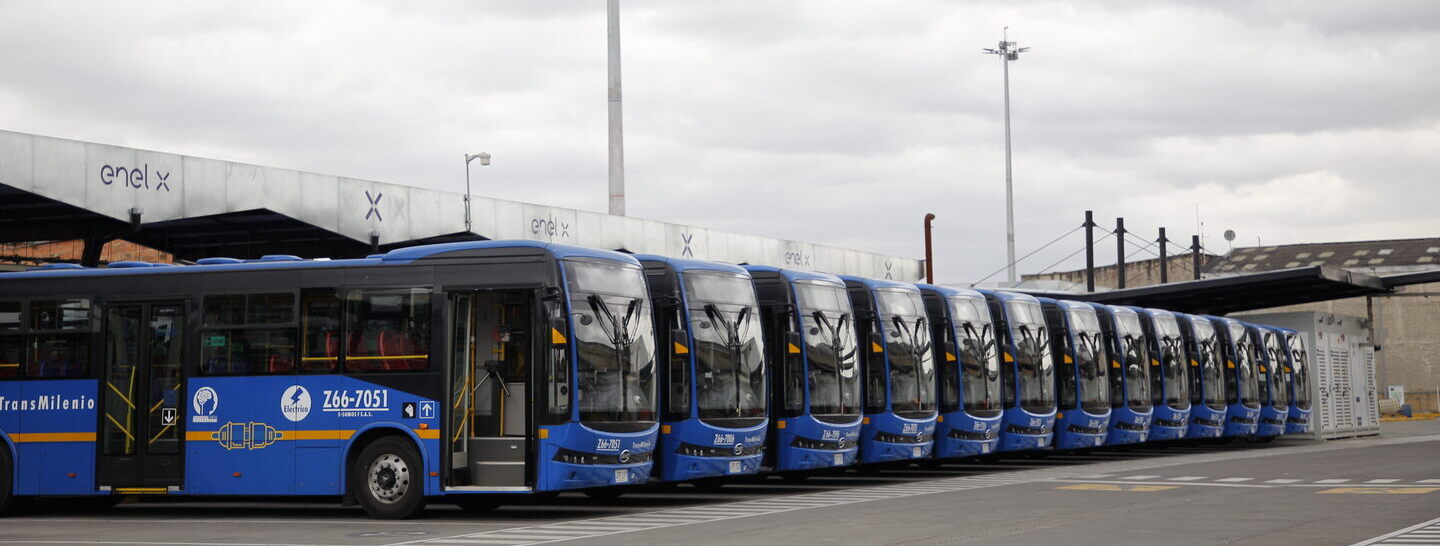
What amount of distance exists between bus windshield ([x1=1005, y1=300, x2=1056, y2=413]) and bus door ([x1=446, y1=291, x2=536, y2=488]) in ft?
44.0

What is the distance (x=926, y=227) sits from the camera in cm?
5134

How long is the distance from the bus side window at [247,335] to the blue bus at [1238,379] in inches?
1084

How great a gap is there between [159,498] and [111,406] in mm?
3448

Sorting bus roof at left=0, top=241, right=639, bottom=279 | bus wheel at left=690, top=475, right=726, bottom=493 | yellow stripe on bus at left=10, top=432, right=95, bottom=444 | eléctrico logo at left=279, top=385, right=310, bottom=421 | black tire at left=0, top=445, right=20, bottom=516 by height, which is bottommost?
bus wheel at left=690, top=475, right=726, bottom=493

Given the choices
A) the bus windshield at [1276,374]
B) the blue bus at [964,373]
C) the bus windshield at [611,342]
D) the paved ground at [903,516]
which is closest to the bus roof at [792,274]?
the paved ground at [903,516]

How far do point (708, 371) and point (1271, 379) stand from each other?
26969 millimetres

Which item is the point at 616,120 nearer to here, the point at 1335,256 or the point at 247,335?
the point at 247,335

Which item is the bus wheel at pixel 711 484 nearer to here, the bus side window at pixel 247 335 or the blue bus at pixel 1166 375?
the bus side window at pixel 247 335

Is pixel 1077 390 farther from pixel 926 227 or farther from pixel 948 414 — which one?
pixel 926 227

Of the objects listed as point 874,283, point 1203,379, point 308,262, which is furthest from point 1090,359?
point 308,262

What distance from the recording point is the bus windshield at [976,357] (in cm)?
2767

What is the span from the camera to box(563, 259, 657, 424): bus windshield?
18.0m

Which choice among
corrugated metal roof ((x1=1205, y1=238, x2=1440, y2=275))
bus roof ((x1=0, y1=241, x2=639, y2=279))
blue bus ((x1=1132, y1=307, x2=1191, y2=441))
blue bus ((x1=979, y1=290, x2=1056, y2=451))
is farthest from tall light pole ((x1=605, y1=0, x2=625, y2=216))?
corrugated metal roof ((x1=1205, y1=238, x2=1440, y2=275))

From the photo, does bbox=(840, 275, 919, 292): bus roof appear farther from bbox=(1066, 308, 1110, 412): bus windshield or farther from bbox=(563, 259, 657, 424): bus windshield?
bbox=(1066, 308, 1110, 412): bus windshield
